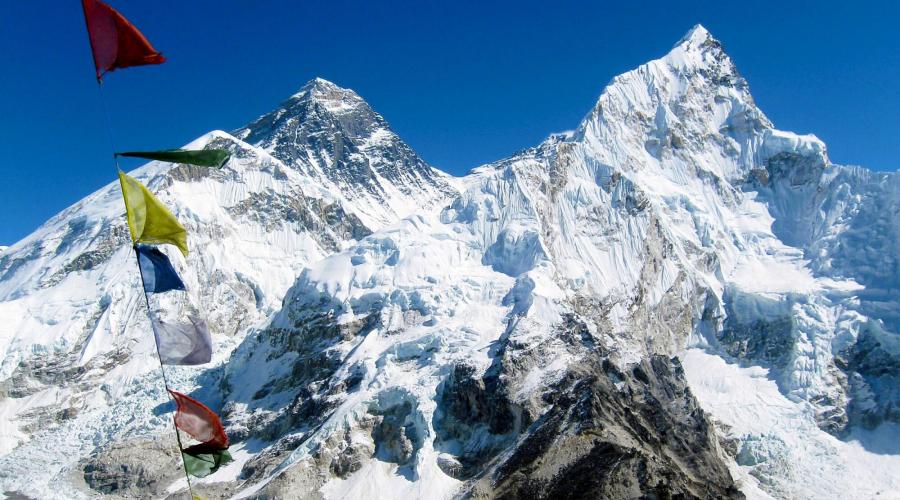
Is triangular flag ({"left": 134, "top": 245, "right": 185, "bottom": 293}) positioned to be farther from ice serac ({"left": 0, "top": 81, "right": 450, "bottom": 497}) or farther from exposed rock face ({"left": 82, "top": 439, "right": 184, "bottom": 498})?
ice serac ({"left": 0, "top": 81, "right": 450, "bottom": 497})

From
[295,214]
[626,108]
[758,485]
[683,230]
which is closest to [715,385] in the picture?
[758,485]

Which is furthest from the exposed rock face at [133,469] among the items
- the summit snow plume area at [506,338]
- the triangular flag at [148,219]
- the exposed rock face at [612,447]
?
the triangular flag at [148,219]

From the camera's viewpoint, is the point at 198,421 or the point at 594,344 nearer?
the point at 198,421

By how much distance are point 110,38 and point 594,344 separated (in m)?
105

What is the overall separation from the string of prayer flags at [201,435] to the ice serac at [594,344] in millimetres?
53869

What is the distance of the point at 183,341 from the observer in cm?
2339

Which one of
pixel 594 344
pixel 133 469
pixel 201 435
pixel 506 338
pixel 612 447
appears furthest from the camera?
pixel 133 469

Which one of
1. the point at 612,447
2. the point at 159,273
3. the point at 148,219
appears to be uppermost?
the point at 612,447

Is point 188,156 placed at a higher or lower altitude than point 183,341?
higher

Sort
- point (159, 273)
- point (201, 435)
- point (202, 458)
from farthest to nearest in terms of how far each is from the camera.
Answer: point (202, 458)
point (159, 273)
point (201, 435)

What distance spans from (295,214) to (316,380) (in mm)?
70600

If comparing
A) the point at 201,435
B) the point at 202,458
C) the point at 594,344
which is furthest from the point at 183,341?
the point at 594,344

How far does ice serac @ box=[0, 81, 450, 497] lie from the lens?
138250 millimetres

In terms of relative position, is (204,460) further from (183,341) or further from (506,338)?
(506,338)
